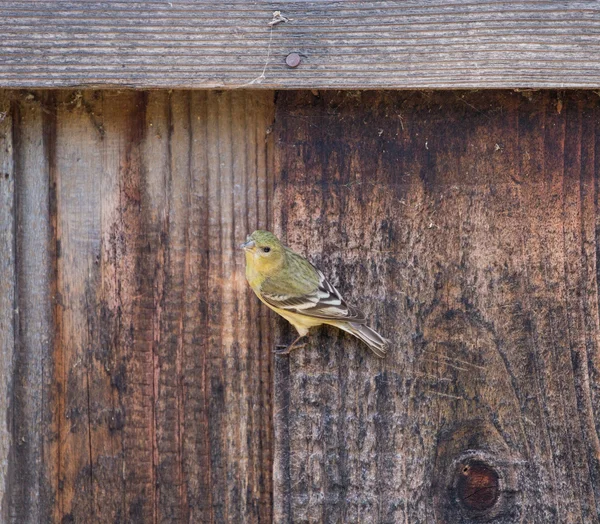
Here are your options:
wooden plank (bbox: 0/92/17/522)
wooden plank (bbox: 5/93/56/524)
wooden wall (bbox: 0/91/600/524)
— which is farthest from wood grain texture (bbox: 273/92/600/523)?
wooden plank (bbox: 0/92/17/522)

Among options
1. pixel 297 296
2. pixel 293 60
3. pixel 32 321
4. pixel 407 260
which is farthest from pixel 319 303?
pixel 32 321

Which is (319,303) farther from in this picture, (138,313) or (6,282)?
(6,282)

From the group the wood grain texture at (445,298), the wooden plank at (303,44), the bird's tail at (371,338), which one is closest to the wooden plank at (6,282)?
the wooden plank at (303,44)

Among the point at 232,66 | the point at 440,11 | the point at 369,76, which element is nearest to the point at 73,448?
the point at 232,66

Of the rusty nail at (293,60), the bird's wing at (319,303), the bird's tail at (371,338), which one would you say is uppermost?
the rusty nail at (293,60)

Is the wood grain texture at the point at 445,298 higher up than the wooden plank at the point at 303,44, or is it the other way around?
the wooden plank at the point at 303,44

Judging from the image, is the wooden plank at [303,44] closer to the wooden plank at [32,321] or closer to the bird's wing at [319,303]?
the wooden plank at [32,321]

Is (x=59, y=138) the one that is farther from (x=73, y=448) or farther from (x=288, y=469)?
(x=288, y=469)
